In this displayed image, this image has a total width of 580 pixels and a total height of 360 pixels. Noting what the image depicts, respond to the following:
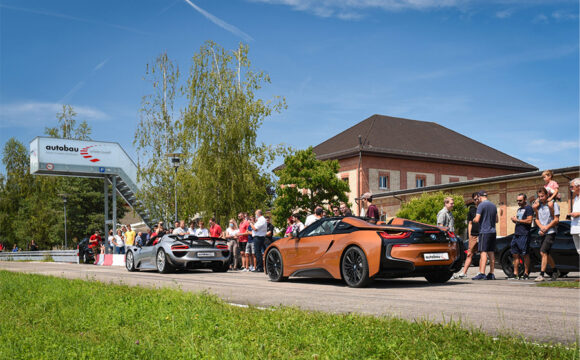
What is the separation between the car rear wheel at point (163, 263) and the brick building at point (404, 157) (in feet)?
123

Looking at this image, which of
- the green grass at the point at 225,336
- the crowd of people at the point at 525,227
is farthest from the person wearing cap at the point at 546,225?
the green grass at the point at 225,336

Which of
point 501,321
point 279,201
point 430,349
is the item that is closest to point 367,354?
point 430,349

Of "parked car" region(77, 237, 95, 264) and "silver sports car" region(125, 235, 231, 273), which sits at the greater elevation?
"silver sports car" region(125, 235, 231, 273)

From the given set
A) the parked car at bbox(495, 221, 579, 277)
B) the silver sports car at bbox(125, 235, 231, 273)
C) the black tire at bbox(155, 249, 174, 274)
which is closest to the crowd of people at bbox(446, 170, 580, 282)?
the parked car at bbox(495, 221, 579, 277)

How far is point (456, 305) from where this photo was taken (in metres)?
7.75

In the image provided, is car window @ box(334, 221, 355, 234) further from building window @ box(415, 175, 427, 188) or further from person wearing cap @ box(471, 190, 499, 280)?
building window @ box(415, 175, 427, 188)

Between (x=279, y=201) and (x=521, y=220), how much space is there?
32760mm

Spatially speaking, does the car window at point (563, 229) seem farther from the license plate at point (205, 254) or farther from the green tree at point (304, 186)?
the green tree at point (304, 186)

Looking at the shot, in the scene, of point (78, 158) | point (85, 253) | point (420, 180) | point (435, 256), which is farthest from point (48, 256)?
point (435, 256)

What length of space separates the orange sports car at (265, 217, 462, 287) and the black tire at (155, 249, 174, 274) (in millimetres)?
6622

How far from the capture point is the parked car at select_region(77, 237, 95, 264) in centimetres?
3422

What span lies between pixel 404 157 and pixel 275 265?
46738 millimetres

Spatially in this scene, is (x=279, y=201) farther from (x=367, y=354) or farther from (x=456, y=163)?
(x=367, y=354)

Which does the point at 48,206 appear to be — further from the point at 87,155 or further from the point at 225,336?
the point at 225,336
